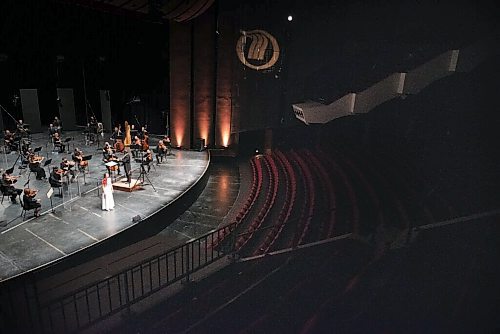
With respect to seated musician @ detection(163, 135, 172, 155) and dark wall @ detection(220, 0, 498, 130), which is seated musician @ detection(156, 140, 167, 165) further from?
Result: dark wall @ detection(220, 0, 498, 130)

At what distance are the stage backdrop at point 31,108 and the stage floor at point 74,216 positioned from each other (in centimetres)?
403

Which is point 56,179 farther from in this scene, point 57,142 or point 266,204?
point 266,204

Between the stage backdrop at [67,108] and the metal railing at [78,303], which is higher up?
the stage backdrop at [67,108]

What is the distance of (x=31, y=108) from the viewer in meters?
15.7

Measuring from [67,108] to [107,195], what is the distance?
10711 millimetres

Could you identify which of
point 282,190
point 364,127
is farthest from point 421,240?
point 364,127

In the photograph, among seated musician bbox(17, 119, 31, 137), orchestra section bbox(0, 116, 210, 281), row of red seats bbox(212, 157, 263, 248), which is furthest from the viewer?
seated musician bbox(17, 119, 31, 137)

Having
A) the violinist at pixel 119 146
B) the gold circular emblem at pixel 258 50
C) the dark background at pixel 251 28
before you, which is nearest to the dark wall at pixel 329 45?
the dark background at pixel 251 28

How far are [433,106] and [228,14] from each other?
7.87 m

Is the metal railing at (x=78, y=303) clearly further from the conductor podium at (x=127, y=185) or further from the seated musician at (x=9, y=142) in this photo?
the seated musician at (x=9, y=142)

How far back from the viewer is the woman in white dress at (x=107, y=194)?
322 inches

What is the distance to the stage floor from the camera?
6.47 m

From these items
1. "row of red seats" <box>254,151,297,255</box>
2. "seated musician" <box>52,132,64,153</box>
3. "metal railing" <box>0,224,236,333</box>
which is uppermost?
"seated musician" <box>52,132,64,153</box>

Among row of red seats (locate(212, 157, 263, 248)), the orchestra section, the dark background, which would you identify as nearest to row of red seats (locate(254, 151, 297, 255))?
row of red seats (locate(212, 157, 263, 248))
